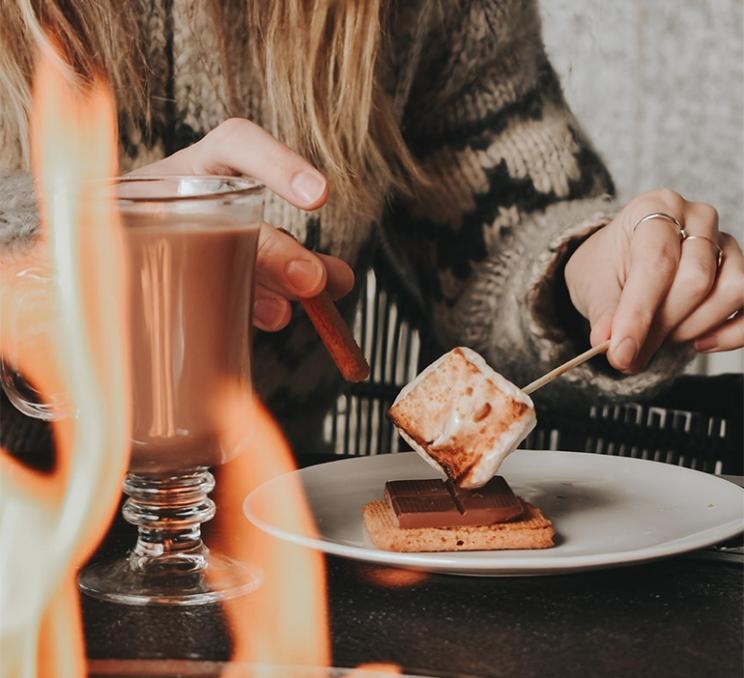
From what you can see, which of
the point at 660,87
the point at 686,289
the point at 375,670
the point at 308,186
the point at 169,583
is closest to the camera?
the point at 375,670

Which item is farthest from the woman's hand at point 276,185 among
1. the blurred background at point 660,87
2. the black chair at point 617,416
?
the blurred background at point 660,87

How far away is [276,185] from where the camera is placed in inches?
31.0

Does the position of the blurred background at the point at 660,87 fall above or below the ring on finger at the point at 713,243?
above

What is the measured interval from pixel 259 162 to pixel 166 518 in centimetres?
29

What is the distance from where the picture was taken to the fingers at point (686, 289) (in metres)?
0.87

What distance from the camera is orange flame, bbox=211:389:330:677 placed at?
1.86 ft

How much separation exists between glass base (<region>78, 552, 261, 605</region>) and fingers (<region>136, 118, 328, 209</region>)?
272 mm

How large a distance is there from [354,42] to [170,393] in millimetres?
688

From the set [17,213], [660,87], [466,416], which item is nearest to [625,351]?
[466,416]

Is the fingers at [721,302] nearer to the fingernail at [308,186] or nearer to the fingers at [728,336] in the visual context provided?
the fingers at [728,336]

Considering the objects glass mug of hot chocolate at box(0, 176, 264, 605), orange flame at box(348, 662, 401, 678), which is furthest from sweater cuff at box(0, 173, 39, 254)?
orange flame at box(348, 662, 401, 678)

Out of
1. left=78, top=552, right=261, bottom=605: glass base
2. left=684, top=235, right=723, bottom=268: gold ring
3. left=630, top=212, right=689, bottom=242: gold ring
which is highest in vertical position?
left=630, top=212, right=689, bottom=242: gold ring

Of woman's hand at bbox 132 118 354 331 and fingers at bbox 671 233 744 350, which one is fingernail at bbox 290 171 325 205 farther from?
fingers at bbox 671 233 744 350

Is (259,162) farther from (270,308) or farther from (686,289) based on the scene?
(686,289)
